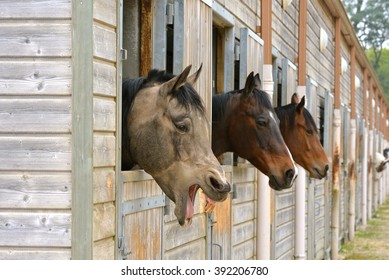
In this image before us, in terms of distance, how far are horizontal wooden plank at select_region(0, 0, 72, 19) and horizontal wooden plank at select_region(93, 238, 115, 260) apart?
44.3 inches

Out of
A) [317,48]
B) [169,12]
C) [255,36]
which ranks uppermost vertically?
[317,48]

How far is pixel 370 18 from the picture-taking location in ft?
205

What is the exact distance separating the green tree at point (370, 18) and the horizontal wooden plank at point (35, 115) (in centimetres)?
5699

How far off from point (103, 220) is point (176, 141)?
0.56 metres

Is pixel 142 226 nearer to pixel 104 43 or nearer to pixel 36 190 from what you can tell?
pixel 36 190

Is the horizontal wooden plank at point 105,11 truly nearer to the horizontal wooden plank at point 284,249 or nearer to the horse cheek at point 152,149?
the horse cheek at point 152,149

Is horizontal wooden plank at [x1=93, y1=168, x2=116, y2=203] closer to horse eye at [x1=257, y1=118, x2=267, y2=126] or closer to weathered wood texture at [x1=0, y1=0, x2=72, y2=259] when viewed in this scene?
weathered wood texture at [x1=0, y1=0, x2=72, y2=259]

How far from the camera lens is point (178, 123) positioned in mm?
4645

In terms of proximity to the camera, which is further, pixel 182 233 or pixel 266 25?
pixel 266 25

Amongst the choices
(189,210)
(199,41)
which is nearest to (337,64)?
(199,41)

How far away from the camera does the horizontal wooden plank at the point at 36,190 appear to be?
430 centimetres

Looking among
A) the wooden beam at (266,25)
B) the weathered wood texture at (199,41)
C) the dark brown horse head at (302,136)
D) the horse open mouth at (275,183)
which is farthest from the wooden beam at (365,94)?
the weathered wood texture at (199,41)

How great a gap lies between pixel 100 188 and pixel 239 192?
12.7 ft

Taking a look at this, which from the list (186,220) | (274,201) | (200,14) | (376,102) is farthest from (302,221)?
(376,102)
